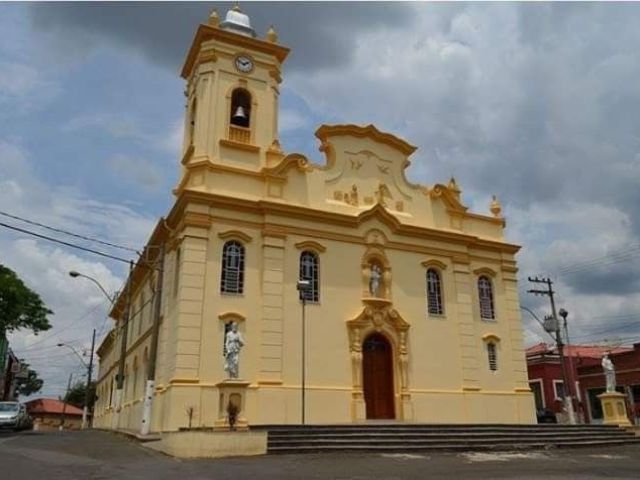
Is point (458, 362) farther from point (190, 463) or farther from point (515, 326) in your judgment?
point (190, 463)

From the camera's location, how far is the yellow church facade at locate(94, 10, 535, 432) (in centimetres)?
2038

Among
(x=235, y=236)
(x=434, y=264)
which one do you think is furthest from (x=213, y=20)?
(x=434, y=264)

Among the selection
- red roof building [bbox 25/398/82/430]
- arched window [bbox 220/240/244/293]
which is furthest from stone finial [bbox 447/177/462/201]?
red roof building [bbox 25/398/82/430]

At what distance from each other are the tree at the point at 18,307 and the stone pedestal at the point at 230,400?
1255 centimetres

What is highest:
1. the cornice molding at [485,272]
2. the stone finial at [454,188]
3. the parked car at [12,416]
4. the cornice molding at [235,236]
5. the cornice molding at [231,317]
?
the stone finial at [454,188]

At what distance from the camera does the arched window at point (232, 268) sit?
21.2 meters

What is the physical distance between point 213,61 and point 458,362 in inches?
604

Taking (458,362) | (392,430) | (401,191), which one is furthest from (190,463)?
(401,191)

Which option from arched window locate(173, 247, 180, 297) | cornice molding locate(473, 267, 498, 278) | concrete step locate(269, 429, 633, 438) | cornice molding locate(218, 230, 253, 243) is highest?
cornice molding locate(473, 267, 498, 278)

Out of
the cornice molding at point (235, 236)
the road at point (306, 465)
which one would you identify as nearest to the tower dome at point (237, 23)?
the cornice molding at point (235, 236)

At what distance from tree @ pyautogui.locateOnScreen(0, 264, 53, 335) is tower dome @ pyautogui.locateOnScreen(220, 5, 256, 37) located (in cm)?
1427

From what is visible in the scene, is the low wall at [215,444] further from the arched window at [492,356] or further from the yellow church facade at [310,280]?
the arched window at [492,356]

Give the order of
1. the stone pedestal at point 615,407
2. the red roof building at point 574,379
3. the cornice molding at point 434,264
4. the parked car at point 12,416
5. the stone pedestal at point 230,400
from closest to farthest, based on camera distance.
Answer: the stone pedestal at point 230,400
the stone pedestal at point 615,407
the parked car at point 12,416
the cornice molding at point 434,264
the red roof building at point 574,379

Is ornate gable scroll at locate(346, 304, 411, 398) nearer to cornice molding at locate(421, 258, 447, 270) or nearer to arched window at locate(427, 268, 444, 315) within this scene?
arched window at locate(427, 268, 444, 315)
